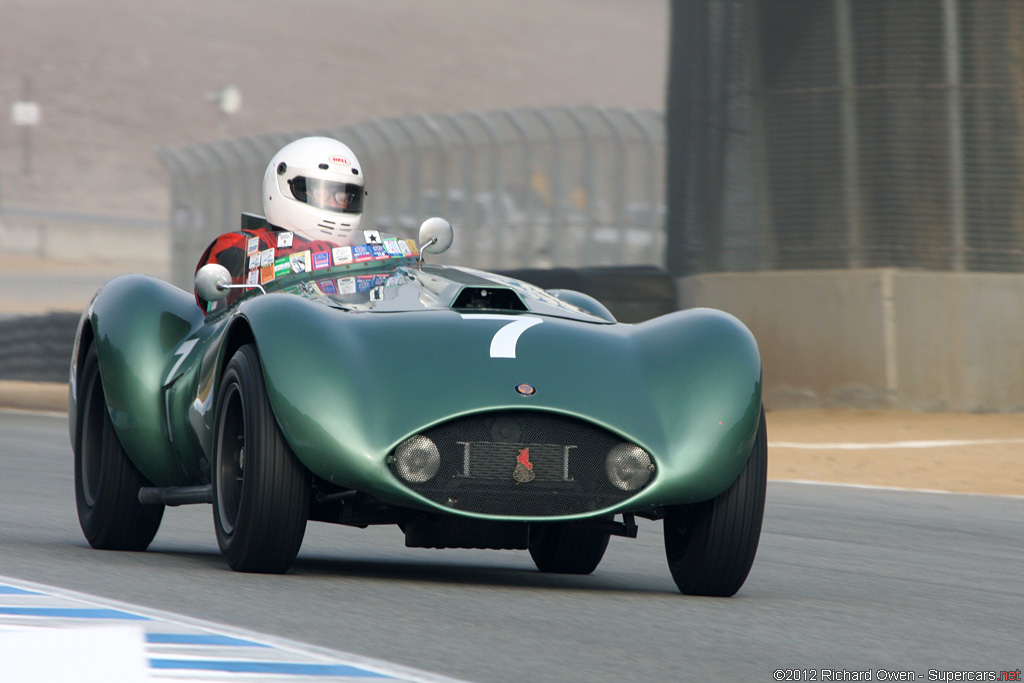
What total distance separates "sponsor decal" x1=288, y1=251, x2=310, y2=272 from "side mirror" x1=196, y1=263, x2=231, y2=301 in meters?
0.28

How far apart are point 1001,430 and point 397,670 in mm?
11475

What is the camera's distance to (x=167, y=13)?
123 m

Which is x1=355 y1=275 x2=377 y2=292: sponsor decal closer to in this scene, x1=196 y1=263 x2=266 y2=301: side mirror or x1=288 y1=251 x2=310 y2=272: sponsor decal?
x1=288 y1=251 x2=310 y2=272: sponsor decal

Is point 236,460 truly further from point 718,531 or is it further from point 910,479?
point 910,479

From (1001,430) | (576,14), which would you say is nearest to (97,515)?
(1001,430)

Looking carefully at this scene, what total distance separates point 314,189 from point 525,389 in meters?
2.16

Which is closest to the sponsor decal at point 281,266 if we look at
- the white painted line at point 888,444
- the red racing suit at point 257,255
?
the red racing suit at point 257,255

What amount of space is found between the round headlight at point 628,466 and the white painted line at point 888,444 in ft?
28.3

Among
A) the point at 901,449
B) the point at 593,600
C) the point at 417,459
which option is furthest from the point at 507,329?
the point at 901,449

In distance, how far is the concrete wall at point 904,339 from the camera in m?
15.1

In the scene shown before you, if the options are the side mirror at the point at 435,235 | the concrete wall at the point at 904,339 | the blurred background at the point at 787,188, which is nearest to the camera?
the side mirror at the point at 435,235

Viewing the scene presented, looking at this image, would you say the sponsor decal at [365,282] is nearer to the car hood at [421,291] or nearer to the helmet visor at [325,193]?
the car hood at [421,291]

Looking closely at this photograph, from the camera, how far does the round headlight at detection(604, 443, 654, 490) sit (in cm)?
517

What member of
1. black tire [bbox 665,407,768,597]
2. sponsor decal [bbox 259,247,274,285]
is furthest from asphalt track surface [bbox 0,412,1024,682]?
sponsor decal [bbox 259,247,274,285]
